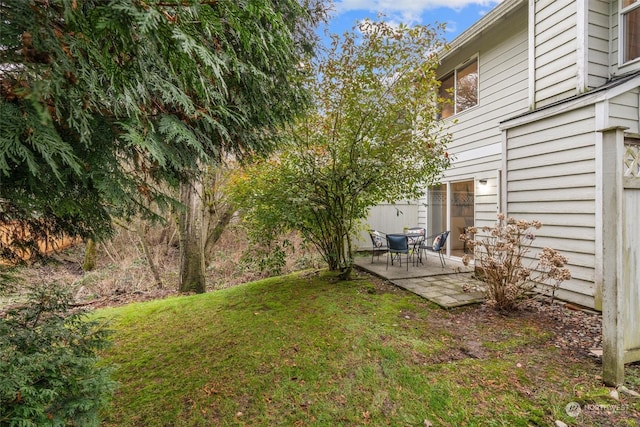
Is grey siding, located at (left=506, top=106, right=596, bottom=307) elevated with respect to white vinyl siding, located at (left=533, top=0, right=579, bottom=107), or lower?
lower

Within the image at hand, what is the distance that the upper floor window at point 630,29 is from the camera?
12.4 ft

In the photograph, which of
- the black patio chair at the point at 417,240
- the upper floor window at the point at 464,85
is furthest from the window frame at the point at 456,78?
the black patio chair at the point at 417,240

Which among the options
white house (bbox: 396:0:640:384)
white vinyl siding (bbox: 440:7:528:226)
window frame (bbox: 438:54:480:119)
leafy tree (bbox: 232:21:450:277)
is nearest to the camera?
white house (bbox: 396:0:640:384)

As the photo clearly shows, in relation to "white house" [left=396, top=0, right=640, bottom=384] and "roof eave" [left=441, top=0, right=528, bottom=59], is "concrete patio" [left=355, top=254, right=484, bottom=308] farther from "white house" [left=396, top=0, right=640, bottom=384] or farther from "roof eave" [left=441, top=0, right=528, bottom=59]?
"roof eave" [left=441, top=0, right=528, bottom=59]

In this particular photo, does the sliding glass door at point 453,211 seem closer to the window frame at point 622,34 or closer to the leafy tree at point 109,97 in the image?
the window frame at point 622,34

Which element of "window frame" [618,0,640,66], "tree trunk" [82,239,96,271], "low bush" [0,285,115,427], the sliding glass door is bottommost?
"tree trunk" [82,239,96,271]

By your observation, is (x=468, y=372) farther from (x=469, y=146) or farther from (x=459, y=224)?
(x=469, y=146)

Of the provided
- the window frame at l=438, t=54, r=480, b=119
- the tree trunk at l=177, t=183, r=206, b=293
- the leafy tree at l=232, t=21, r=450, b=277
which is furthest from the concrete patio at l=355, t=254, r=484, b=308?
the window frame at l=438, t=54, r=480, b=119

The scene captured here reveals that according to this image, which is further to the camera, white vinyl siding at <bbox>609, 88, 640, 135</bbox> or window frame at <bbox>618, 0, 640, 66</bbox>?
window frame at <bbox>618, 0, 640, 66</bbox>

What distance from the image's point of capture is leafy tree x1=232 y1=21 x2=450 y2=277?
13.1 ft

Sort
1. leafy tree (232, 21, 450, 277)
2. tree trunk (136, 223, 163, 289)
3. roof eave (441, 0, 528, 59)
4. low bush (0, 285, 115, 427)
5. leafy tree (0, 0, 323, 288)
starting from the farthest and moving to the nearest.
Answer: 1. tree trunk (136, 223, 163, 289)
2. roof eave (441, 0, 528, 59)
3. leafy tree (232, 21, 450, 277)
4. low bush (0, 285, 115, 427)
5. leafy tree (0, 0, 323, 288)

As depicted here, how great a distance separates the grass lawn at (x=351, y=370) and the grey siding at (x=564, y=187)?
1047mm

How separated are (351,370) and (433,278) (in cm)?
325

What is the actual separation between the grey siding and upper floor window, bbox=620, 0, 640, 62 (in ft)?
3.47
